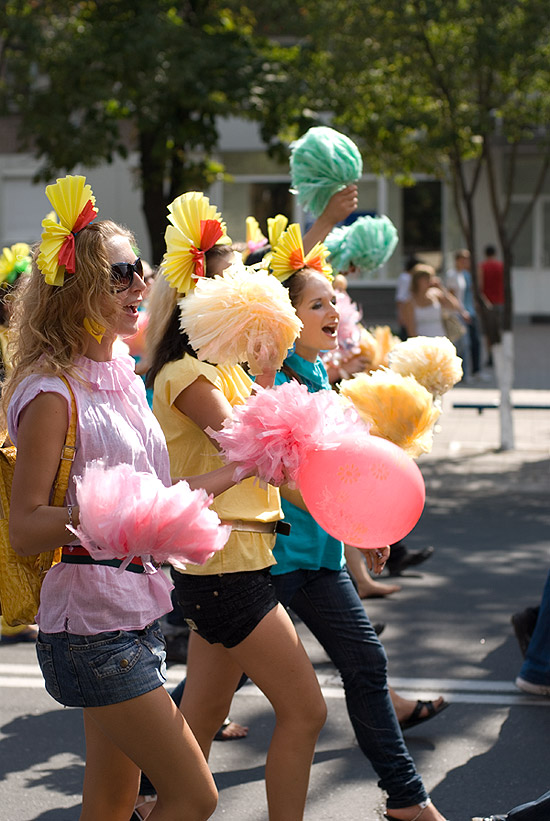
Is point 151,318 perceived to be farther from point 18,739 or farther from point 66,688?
point 18,739

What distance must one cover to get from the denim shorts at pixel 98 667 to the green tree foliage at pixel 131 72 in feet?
29.6

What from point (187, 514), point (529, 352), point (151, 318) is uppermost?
point (151, 318)

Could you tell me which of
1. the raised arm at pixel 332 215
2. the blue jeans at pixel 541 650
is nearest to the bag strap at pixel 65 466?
the raised arm at pixel 332 215

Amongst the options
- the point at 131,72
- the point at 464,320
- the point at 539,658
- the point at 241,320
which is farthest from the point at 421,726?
the point at 464,320

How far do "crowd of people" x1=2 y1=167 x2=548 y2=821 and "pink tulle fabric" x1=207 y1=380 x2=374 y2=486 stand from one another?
0.08m

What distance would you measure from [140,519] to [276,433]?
52 centimetres

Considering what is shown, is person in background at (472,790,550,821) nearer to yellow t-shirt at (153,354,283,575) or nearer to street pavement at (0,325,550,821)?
street pavement at (0,325,550,821)

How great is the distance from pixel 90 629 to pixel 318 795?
1790 millimetres

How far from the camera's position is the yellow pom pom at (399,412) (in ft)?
11.2

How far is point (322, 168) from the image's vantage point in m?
4.66

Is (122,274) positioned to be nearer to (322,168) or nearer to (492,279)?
(322,168)

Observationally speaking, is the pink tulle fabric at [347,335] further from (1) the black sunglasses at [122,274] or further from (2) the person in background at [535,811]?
(1) the black sunglasses at [122,274]

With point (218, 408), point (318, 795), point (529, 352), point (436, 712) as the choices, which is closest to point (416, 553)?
point (436, 712)

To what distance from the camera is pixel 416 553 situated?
7055mm
